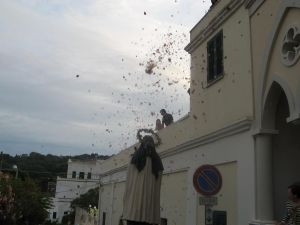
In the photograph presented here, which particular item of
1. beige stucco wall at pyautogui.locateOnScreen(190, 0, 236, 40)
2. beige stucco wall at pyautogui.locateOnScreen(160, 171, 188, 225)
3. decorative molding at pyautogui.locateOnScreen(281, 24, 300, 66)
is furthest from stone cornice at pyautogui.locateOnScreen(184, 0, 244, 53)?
beige stucco wall at pyautogui.locateOnScreen(160, 171, 188, 225)

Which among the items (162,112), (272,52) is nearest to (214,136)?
(272,52)

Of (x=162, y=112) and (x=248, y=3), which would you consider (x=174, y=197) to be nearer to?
(x=162, y=112)

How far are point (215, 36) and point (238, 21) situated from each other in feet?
4.97

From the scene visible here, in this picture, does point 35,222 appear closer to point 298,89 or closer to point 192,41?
point 192,41

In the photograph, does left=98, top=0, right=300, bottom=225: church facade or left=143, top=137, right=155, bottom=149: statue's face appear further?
left=143, top=137, right=155, bottom=149: statue's face

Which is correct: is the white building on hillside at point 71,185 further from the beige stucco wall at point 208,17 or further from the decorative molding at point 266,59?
the decorative molding at point 266,59

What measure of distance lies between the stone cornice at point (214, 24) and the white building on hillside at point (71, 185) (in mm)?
50181

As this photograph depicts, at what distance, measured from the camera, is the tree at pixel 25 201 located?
2428 cm

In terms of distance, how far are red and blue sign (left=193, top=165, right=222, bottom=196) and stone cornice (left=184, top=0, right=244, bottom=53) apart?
14.0 ft

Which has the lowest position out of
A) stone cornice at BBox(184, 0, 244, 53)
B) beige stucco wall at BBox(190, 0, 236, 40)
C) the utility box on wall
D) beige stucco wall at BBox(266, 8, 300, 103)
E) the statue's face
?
the utility box on wall

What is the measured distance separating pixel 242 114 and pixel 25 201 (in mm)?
19175

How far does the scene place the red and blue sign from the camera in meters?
9.04

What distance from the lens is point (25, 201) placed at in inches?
1045

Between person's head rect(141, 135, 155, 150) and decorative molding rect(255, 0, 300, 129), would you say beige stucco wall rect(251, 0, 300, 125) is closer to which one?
decorative molding rect(255, 0, 300, 129)
